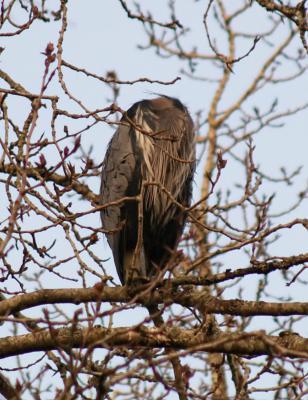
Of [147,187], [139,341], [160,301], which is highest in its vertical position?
[147,187]

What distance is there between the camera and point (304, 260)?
3.26 m

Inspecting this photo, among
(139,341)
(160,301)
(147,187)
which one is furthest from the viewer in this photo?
(147,187)

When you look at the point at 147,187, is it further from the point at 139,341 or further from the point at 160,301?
the point at 139,341

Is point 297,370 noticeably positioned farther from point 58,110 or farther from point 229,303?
point 58,110

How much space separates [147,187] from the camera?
463 cm

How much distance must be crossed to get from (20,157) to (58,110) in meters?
0.25

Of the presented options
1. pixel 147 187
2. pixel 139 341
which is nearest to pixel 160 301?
pixel 139 341

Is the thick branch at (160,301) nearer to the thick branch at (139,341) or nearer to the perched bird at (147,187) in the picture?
the thick branch at (139,341)

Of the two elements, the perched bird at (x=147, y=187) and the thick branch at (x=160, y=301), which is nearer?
the thick branch at (x=160, y=301)

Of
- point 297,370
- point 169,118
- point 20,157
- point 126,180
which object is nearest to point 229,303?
point 297,370

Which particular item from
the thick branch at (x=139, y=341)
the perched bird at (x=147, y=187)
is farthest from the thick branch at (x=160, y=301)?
the perched bird at (x=147, y=187)

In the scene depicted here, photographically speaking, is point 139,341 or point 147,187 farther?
point 147,187

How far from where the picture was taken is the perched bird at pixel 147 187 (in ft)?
15.5

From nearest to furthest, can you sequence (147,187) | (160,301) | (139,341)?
1. (139,341)
2. (160,301)
3. (147,187)
